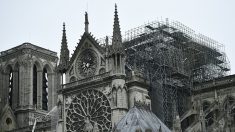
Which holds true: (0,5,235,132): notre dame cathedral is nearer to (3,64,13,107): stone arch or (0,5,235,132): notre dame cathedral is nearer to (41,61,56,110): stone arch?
(41,61,56,110): stone arch

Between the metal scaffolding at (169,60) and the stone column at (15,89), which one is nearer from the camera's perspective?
the metal scaffolding at (169,60)

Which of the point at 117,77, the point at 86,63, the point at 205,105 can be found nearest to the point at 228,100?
the point at 205,105

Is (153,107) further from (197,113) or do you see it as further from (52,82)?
(52,82)

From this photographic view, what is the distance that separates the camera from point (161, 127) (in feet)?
116

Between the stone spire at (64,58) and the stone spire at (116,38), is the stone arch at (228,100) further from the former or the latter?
the stone spire at (64,58)

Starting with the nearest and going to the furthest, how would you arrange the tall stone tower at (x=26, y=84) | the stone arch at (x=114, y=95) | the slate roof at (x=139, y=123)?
the slate roof at (x=139, y=123) → the stone arch at (x=114, y=95) → the tall stone tower at (x=26, y=84)

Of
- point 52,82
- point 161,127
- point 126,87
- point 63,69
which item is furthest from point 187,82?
point 52,82

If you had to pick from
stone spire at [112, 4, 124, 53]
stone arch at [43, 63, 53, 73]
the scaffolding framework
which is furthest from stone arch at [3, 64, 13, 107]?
stone spire at [112, 4, 124, 53]

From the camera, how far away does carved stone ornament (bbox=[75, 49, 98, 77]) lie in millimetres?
46625

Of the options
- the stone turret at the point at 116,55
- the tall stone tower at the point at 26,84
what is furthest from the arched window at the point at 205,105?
the tall stone tower at the point at 26,84

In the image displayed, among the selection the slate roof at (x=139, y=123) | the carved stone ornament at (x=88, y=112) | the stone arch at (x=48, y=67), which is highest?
the stone arch at (x=48, y=67)

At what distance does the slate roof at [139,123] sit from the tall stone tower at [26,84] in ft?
85.9

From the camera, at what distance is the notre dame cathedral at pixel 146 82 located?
43.3 meters

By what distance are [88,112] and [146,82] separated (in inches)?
208
